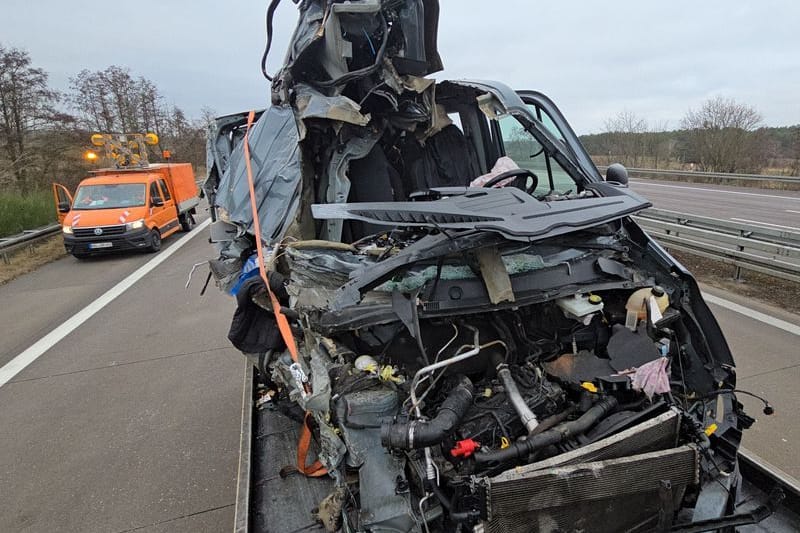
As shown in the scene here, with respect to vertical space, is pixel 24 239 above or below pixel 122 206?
below

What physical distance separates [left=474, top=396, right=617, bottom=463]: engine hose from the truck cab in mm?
10682

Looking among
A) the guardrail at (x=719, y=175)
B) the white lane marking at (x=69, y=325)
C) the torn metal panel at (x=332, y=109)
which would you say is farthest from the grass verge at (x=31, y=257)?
the guardrail at (x=719, y=175)

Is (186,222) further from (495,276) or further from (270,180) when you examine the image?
(495,276)

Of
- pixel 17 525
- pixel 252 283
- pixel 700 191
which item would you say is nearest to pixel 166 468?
pixel 17 525

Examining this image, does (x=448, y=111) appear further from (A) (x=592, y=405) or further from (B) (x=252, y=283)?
(A) (x=592, y=405)

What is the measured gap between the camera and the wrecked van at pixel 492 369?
1687mm

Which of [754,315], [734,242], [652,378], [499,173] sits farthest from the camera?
[734,242]

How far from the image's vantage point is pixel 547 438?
174 centimetres

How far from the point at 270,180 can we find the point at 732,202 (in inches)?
643

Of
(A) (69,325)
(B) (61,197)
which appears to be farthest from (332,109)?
(B) (61,197)

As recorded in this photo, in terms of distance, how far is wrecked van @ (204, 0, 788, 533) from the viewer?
1687 millimetres

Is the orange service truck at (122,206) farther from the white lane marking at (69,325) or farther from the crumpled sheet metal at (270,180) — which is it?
the crumpled sheet metal at (270,180)

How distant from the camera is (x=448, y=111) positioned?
4.14m

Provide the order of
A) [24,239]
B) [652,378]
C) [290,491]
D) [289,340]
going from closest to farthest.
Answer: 1. [652,378]
2. [290,491]
3. [289,340]
4. [24,239]
